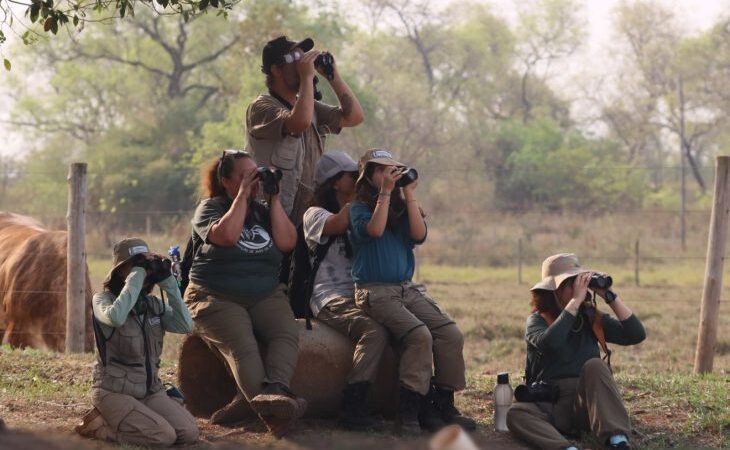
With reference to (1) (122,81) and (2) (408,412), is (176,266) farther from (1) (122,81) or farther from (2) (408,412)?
(1) (122,81)

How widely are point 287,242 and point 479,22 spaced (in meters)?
51.1

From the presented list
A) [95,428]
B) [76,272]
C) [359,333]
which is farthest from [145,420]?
[76,272]

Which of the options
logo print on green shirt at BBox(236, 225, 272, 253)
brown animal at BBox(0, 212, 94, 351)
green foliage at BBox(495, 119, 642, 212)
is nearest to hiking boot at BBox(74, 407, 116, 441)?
logo print on green shirt at BBox(236, 225, 272, 253)

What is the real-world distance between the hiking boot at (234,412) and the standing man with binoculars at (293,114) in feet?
3.78

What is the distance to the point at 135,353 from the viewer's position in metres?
6.06

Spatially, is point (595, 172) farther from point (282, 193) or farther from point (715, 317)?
point (282, 193)

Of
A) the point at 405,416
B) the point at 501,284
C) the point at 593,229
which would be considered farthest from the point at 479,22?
the point at 405,416

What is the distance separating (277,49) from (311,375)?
1774mm

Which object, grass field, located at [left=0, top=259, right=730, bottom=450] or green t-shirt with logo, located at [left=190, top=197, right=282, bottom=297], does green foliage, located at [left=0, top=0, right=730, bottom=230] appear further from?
green t-shirt with logo, located at [left=190, top=197, right=282, bottom=297]

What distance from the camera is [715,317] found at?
8.81 metres

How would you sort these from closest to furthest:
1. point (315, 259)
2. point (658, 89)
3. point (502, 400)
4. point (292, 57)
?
1. point (502, 400)
2. point (315, 259)
3. point (292, 57)
4. point (658, 89)

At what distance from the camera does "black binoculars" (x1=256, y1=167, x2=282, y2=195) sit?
630cm

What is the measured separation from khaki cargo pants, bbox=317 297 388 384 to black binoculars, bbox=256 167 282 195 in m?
0.72

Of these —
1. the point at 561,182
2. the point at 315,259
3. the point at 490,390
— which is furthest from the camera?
the point at 561,182
